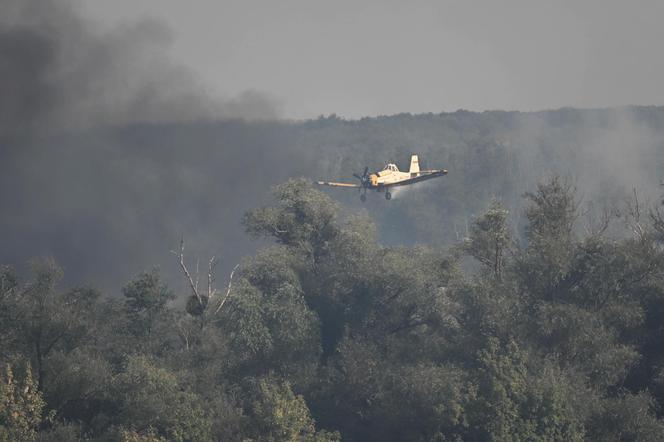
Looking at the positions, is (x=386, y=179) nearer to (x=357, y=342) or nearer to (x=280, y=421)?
(x=357, y=342)

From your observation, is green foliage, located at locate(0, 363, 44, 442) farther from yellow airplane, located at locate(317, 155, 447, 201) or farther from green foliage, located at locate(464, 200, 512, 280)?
yellow airplane, located at locate(317, 155, 447, 201)

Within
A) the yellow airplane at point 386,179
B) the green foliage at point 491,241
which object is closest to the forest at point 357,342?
the green foliage at point 491,241

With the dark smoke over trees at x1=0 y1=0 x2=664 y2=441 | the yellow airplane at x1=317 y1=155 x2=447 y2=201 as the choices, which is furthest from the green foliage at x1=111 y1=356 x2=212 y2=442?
the yellow airplane at x1=317 y1=155 x2=447 y2=201

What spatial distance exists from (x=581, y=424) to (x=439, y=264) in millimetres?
20457

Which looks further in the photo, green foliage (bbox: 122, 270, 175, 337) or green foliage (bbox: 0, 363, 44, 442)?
green foliage (bbox: 122, 270, 175, 337)

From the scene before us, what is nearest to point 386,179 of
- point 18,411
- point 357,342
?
point 357,342

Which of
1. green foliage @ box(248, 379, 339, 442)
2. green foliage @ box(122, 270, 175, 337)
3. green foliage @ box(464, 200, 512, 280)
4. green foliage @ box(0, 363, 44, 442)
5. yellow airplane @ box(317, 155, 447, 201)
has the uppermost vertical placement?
yellow airplane @ box(317, 155, 447, 201)

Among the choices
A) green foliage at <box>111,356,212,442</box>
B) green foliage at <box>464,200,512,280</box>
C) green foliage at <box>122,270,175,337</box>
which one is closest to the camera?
green foliage at <box>111,356,212,442</box>

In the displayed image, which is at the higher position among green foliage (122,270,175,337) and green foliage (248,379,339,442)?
green foliage (122,270,175,337)

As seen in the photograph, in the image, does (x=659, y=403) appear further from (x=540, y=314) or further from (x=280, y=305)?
(x=280, y=305)

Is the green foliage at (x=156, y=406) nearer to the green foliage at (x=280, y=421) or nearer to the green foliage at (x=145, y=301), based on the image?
the green foliage at (x=280, y=421)

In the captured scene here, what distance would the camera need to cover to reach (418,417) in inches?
2571

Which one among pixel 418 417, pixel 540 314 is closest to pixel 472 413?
pixel 418 417

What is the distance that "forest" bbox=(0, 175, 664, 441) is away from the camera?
61094 mm
